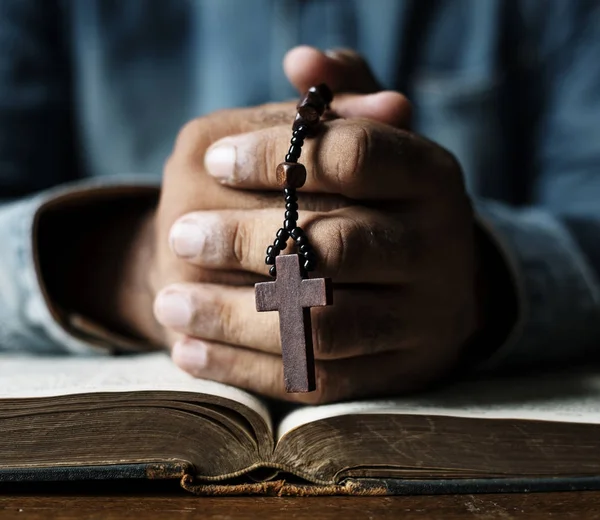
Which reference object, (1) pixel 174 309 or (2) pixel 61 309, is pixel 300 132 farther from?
(2) pixel 61 309

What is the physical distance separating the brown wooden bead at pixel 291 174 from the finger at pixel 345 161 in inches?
0.9

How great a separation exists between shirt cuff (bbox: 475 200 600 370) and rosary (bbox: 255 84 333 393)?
335mm

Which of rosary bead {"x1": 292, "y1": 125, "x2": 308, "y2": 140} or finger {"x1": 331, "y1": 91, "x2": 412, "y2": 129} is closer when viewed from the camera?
rosary bead {"x1": 292, "y1": 125, "x2": 308, "y2": 140}

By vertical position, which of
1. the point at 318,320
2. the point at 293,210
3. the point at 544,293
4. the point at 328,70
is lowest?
the point at 544,293

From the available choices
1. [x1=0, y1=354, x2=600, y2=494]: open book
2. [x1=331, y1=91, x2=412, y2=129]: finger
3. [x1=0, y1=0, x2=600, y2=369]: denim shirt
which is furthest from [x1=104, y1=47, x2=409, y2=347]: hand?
[x1=0, y1=0, x2=600, y2=369]: denim shirt

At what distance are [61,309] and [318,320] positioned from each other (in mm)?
424

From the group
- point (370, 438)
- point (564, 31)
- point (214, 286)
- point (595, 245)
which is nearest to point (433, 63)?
point (564, 31)

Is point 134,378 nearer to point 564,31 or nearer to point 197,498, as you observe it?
point 197,498

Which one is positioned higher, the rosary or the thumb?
the thumb

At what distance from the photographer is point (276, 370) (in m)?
0.69

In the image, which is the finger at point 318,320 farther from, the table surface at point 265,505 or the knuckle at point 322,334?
the table surface at point 265,505

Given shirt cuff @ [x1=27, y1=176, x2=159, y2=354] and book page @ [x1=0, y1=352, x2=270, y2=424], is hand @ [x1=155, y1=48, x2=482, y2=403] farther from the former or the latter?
shirt cuff @ [x1=27, y1=176, x2=159, y2=354]

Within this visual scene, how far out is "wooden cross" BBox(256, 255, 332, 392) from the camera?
61 centimetres

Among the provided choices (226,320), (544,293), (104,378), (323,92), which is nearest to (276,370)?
(226,320)
